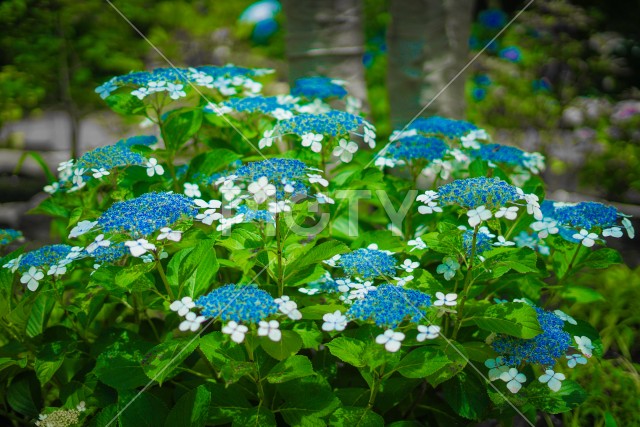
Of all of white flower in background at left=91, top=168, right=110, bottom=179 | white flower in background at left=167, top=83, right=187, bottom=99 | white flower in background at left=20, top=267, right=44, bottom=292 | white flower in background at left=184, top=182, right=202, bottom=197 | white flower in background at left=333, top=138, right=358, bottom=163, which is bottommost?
white flower in background at left=20, top=267, right=44, bottom=292

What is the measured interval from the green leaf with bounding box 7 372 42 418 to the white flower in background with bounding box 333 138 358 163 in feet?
4.40

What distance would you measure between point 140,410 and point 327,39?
2232 mm

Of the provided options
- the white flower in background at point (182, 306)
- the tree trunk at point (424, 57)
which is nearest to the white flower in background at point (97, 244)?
the white flower in background at point (182, 306)

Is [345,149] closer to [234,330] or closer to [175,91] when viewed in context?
[175,91]

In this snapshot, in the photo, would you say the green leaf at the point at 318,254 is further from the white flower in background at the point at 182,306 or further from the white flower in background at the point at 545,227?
the white flower in background at the point at 545,227

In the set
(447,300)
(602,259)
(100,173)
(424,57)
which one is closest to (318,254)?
(447,300)

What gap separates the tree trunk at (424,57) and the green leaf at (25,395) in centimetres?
237

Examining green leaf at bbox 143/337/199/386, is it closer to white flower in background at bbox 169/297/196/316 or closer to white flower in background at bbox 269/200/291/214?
white flower in background at bbox 169/297/196/316

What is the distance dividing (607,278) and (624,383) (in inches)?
32.0

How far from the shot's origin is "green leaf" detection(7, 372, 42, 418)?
192cm

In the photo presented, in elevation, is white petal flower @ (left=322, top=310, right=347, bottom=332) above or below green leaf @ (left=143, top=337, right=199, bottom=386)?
above

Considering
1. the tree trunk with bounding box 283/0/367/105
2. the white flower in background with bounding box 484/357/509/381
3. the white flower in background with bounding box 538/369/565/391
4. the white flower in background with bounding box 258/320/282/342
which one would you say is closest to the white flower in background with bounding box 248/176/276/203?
the white flower in background with bounding box 258/320/282/342

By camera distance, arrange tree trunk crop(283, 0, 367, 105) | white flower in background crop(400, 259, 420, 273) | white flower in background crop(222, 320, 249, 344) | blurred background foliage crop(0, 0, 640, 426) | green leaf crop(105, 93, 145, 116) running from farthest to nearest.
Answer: blurred background foliage crop(0, 0, 640, 426), tree trunk crop(283, 0, 367, 105), green leaf crop(105, 93, 145, 116), white flower in background crop(400, 259, 420, 273), white flower in background crop(222, 320, 249, 344)

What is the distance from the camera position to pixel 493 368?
1645 mm
